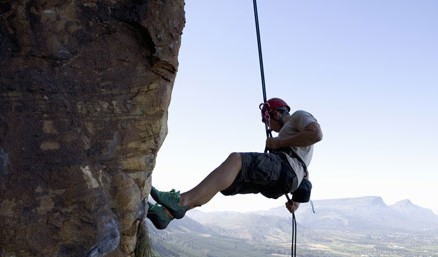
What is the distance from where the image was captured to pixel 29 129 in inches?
170

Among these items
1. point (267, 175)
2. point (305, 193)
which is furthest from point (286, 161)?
point (305, 193)

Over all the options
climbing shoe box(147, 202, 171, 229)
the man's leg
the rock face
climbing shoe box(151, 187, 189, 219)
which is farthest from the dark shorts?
the rock face

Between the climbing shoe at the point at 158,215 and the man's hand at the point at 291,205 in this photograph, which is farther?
the man's hand at the point at 291,205

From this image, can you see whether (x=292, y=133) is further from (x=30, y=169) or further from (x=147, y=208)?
(x=30, y=169)

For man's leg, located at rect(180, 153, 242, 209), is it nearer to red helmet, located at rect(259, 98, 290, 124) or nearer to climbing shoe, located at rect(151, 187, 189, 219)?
climbing shoe, located at rect(151, 187, 189, 219)

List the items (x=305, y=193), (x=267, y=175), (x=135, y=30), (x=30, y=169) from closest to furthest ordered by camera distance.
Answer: (x=30, y=169)
(x=135, y=30)
(x=267, y=175)
(x=305, y=193)

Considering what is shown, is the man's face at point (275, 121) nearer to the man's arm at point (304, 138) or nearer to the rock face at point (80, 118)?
the man's arm at point (304, 138)

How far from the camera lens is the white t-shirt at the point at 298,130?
5797 mm

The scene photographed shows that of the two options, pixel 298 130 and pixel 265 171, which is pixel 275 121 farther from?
pixel 265 171

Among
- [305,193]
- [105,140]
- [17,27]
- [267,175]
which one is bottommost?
[305,193]

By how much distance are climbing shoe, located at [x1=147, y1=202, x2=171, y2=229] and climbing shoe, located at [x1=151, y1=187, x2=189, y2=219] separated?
0.21 ft

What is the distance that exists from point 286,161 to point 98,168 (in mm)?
2423

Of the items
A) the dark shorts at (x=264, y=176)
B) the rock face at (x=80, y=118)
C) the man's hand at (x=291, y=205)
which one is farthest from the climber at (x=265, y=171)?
the man's hand at (x=291, y=205)

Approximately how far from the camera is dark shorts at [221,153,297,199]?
5395 mm
